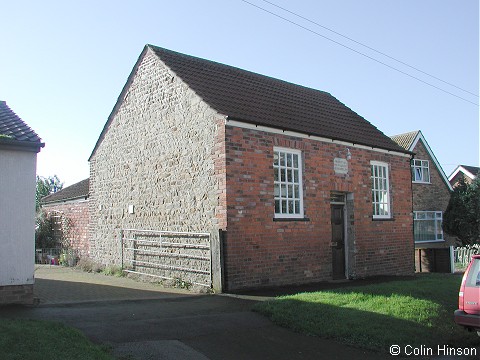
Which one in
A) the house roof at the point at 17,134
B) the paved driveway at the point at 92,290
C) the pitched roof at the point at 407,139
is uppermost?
the pitched roof at the point at 407,139

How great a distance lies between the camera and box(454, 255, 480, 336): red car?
274 inches

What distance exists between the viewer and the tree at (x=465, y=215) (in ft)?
83.4

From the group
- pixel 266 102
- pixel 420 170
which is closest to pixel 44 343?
pixel 266 102

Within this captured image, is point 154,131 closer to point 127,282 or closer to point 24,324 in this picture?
point 127,282

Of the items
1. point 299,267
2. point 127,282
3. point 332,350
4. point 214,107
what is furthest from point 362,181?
point 332,350

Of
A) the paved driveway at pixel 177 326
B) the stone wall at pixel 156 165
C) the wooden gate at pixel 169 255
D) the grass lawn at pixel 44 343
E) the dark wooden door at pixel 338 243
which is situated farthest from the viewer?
the dark wooden door at pixel 338 243

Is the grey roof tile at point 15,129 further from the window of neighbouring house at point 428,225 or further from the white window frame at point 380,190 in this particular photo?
the window of neighbouring house at point 428,225

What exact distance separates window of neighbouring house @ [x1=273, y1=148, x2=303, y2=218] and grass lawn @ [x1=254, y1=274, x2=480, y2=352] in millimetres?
3229

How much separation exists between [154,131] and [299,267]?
5.84 metres

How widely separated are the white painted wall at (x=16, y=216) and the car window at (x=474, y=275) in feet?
25.3

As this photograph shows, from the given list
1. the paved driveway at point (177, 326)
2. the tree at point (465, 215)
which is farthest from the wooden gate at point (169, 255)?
the tree at point (465, 215)

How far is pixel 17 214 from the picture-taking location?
29.5 ft

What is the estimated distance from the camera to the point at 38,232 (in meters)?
22.3

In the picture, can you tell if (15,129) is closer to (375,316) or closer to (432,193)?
(375,316)
